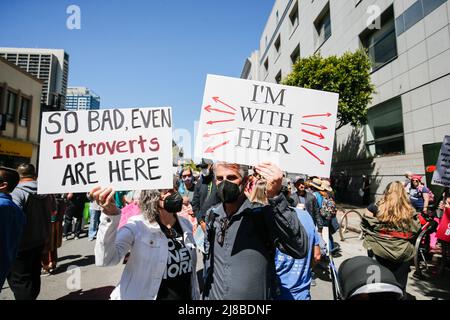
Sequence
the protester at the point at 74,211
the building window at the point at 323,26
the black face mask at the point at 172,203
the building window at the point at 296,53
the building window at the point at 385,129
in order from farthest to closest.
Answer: the building window at the point at 296,53
the building window at the point at 323,26
the building window at the point at 385,129
the protester at the point at 74,211
the black face mask at the point at 172,203

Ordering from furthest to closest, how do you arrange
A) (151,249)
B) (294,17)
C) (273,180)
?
(294,17)
(151,249)
(273,180)

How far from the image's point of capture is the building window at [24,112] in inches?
811

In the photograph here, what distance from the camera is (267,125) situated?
2.04 metres

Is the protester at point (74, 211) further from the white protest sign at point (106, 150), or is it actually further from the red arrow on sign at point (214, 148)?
the red arrow on sign at point (214, 148)

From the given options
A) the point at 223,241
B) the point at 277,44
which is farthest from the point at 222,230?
the point at 277,44

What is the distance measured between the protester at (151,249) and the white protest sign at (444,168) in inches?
205

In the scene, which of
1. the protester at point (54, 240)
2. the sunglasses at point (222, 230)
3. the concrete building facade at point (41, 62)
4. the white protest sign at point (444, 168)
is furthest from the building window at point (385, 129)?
the concrete building facade at point (41, 62)

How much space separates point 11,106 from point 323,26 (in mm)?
24506

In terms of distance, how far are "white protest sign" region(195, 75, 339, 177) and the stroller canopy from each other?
0.69 metres

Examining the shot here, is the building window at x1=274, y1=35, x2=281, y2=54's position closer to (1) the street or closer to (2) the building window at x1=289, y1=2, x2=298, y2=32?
(2) the building window at x1=289, y1=2, x2=298, y2=32

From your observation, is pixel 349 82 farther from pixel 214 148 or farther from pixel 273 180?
pixel 273 180

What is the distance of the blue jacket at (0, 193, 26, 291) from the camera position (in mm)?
2490

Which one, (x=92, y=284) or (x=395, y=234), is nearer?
(x=395, y=234)
